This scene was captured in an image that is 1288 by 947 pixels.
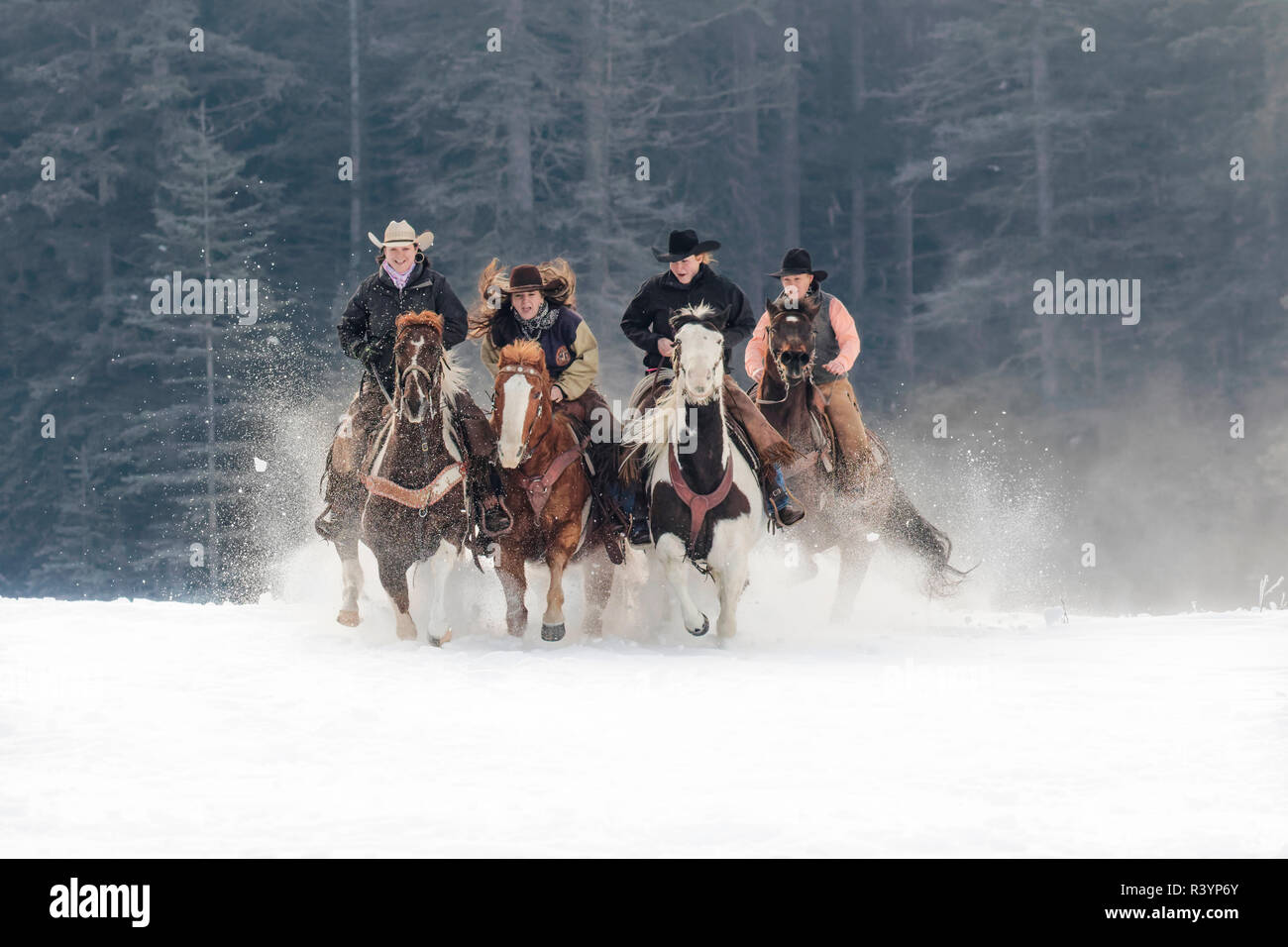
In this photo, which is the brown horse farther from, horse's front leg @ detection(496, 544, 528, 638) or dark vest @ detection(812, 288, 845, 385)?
dark vest @ detection(812, 288, 845, 385)

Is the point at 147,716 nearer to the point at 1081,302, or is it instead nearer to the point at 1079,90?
Answer: the point at 1081,302

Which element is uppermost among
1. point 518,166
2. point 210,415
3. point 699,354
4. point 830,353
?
point 518,166

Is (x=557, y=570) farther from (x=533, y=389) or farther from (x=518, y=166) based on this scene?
(x=518, y=166)

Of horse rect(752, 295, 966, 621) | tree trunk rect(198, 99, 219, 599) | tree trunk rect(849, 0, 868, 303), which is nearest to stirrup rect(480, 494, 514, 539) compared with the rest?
horse rect(752, 295, 966, 621)

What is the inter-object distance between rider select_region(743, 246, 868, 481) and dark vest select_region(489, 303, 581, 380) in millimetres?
1453

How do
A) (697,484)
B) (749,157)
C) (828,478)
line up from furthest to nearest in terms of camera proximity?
(749,157) → (828,478) → (697,484)

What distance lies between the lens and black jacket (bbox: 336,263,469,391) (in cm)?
1082

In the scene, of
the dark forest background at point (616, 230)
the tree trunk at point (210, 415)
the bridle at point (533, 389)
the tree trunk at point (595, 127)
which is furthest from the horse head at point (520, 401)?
the tree trunk at point (595, 127)

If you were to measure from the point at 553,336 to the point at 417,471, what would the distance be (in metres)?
1.45

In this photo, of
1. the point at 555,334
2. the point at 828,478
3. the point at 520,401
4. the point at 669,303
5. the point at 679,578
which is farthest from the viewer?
the point at 828,478

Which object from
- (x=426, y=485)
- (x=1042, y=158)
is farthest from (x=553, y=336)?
(x=1042, y=158)

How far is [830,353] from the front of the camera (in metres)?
12.0

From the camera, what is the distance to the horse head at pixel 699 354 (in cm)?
970

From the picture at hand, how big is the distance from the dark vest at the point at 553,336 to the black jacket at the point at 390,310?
0.28 m
